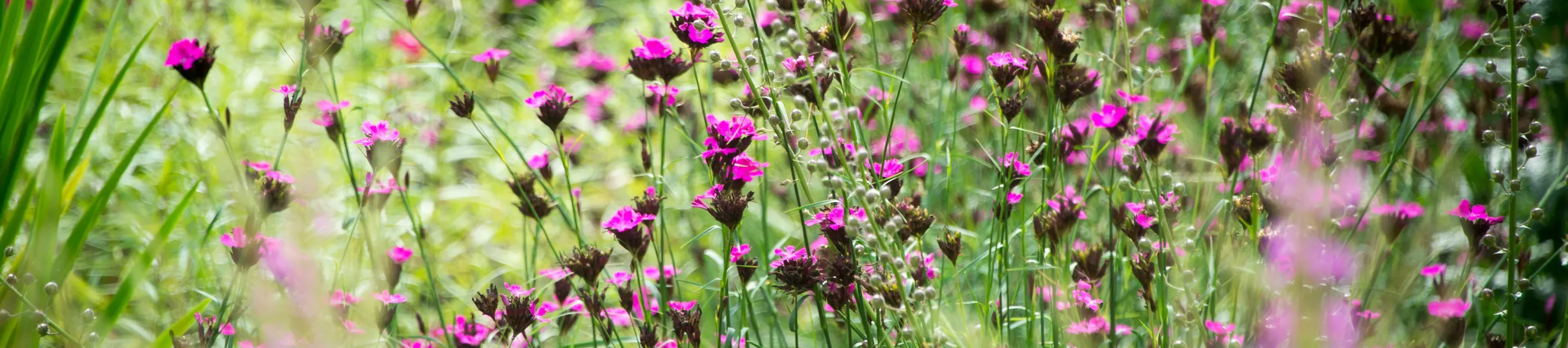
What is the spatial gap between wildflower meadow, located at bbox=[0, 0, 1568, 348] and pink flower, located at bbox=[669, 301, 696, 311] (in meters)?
0.02

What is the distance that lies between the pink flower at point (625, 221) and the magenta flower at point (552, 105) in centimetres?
18

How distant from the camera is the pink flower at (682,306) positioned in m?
1.16

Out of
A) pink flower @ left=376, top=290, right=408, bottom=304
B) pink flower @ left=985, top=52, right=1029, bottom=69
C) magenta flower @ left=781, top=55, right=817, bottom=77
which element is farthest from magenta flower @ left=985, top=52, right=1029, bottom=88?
pink flower @ left=376, top=290, right=408, bottom=304

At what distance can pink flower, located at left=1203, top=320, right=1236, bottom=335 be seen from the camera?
109 centimetres

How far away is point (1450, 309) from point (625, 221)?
100 centimetres

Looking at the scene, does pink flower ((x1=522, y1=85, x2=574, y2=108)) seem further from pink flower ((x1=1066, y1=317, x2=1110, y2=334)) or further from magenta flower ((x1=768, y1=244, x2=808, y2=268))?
pink flower ((x1=1066, y1=317, x2=1110, y2=334))

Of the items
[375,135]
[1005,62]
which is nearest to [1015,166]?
[1005,62]

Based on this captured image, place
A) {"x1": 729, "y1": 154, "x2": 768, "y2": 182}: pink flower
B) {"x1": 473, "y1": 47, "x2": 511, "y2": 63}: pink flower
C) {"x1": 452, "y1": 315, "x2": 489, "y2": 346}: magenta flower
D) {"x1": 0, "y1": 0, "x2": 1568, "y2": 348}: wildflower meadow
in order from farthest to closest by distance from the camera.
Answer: {"x1": 473, "y1": 47, "x2": 511, "y2": 63}: pink flower < {"x1": 452, "y1": 315, "x2": 489, "y2": 346}: magenta flower < {"x1": 729, "y1": 154, "x2": 768, "y2": 182}: pink flower < {"x1": 0, "y1": 0, "x2": 1568, "y2": 348}: wildflower meadow

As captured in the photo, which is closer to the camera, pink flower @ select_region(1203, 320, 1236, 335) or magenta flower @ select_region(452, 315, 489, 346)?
pink flower @ select_region(1203, 320, 1236, 335)

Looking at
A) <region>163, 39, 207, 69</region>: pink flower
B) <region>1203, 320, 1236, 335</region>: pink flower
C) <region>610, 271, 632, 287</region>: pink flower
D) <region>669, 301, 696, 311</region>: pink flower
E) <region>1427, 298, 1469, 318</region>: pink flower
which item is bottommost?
<region>1427, 298, 1469, 318</region>: pink flower

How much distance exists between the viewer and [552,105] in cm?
126

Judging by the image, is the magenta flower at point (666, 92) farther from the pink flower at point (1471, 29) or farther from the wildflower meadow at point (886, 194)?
the pink flower at point (1471, 29)

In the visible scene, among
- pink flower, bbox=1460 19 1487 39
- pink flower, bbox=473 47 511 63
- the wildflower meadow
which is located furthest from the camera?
pink flower, bbox=1460 19 1487 39

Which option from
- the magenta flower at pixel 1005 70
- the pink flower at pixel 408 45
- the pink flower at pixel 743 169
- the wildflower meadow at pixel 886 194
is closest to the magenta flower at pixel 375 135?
the wildflower meadow at pixel 886 194
